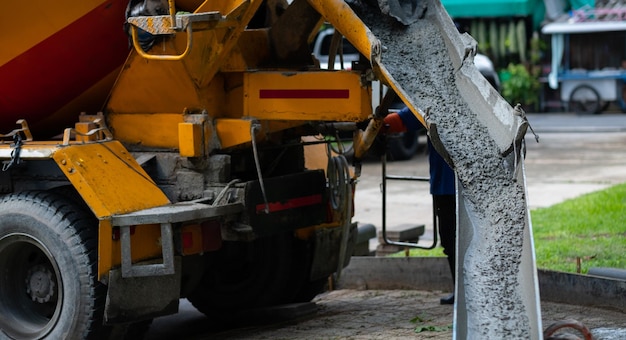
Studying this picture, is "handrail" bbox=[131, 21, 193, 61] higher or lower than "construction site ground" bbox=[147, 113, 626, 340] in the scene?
higher

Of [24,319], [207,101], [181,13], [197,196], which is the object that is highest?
[181,13]

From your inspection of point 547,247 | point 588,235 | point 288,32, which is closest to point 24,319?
point 288,32

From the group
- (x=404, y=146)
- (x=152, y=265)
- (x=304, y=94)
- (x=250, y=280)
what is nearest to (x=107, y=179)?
(x=152, y=265)

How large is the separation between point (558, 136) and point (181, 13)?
14.0 m

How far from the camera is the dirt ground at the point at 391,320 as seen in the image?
Result: 20.6ft

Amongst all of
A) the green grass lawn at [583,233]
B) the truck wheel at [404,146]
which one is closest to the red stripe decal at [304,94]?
the green grass lawn at [583,233]

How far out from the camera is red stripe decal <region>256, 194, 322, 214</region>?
6.38 m

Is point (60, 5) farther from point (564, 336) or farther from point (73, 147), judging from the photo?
point (564, 336)

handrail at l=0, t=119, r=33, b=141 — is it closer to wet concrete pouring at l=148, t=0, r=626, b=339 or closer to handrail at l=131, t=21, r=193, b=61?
handrail at l=131, t=21, r=193, b=61

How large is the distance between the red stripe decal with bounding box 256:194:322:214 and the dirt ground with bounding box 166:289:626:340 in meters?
0.73

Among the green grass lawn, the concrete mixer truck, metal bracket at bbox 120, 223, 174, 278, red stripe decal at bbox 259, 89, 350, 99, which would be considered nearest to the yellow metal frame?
the concrete mixer truck

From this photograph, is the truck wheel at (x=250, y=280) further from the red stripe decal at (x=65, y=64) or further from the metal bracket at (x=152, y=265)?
the red stripe decal at (x=65, y=64)

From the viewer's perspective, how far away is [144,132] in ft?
21.4

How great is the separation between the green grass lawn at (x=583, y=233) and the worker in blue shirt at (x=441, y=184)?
1399 mm
